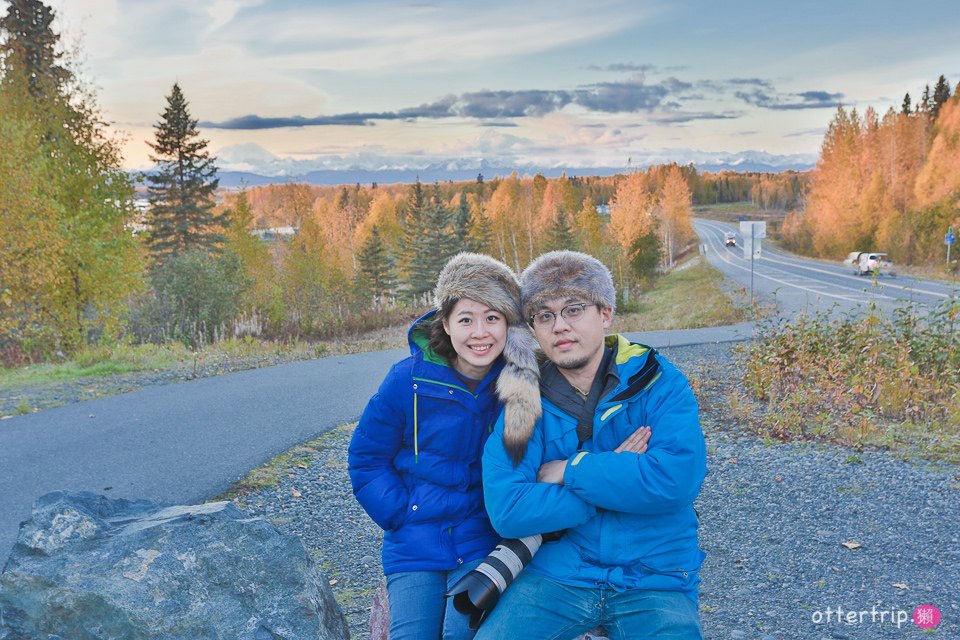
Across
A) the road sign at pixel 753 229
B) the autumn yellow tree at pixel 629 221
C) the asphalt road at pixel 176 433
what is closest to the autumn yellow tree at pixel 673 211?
the autumn yellow tree at pixel 629 221

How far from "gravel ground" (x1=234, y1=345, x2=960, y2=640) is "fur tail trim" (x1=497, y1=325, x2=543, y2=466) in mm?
2041

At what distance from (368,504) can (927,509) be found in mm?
4726

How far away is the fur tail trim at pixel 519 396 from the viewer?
2.68 meters

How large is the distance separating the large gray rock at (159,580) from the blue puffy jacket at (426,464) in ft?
1.21

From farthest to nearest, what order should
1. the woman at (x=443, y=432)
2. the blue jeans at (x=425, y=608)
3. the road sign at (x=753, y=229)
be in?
the road sign at (x=753, y=229) < the woman at (x=443, y=432) < the blue jeans at (x=425, y=608)

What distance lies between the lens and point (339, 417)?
9078 mm

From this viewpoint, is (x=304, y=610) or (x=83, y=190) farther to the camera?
(x=83, y=190)

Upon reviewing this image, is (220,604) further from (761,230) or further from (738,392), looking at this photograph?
(761,230)

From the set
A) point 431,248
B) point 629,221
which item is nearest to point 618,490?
point 629,221

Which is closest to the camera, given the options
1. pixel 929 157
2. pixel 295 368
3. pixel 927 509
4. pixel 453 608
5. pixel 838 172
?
pixel 453 608

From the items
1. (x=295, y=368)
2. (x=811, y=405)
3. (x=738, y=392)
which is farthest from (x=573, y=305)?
(x=295, y=368)

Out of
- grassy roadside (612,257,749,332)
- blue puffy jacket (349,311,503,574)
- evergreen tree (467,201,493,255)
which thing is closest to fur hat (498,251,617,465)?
blue puffy jacket (349,311,503,574)

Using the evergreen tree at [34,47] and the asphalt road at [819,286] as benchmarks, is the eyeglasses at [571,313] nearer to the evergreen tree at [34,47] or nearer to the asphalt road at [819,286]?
the asphalt road at [819,286]

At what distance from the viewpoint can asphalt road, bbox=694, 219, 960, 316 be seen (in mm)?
20422
